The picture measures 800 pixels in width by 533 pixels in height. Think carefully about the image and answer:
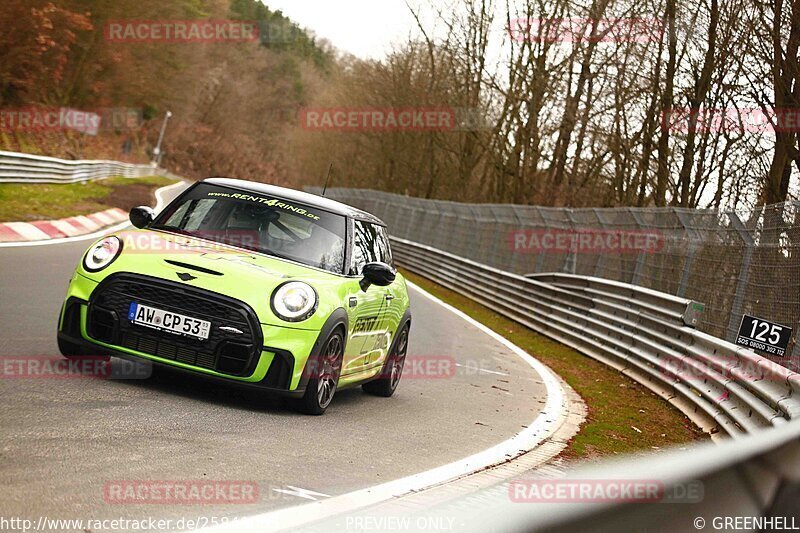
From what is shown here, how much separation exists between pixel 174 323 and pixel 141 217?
5.75 feet

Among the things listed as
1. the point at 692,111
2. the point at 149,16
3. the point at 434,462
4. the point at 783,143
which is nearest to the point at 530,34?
the point at 692,111

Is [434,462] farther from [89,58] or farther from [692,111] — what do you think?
[89,58]

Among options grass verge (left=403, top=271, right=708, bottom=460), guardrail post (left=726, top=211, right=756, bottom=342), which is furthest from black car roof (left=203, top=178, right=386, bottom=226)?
guardrail post (left=726, top=211, right=756, bottom=342)

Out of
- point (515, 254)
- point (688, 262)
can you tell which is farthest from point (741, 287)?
point (515, 254)

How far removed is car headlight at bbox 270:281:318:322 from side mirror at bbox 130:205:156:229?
5.62 ft

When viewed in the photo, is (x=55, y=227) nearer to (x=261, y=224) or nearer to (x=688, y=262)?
(x=688, y=262)

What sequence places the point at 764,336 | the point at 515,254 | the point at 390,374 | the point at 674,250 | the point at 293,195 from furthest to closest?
the point at 515,254
the point at 674,250
the point at 764,336
the point at 390,374
the point at 293,195

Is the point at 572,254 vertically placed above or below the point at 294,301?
above

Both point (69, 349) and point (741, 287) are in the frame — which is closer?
point (69, 349)

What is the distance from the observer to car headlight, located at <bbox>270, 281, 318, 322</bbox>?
7.19 metres

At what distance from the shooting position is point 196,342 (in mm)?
6980

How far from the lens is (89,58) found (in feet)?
185

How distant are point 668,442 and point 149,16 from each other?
4799 cm

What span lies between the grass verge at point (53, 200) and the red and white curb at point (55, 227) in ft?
0.95
